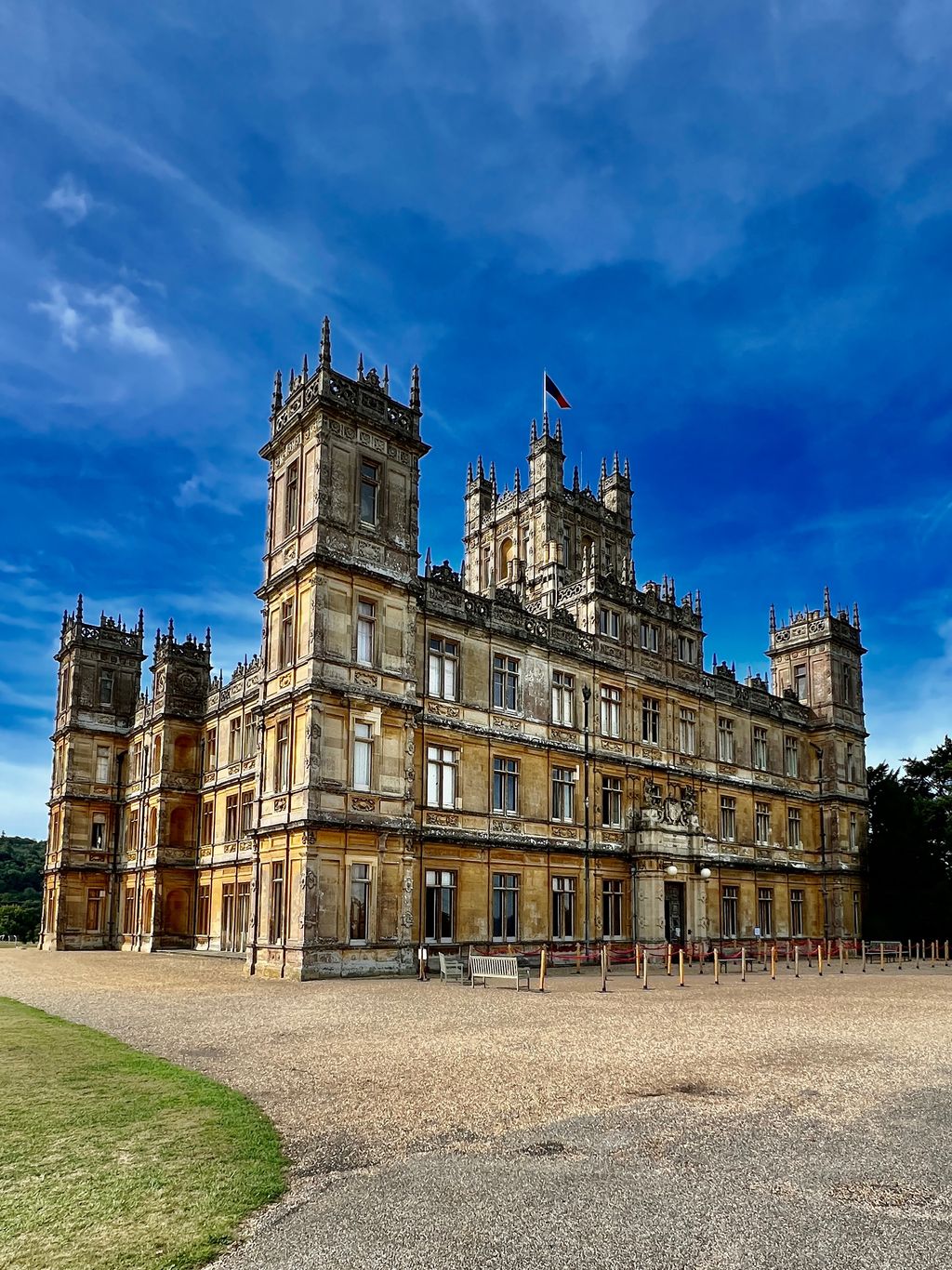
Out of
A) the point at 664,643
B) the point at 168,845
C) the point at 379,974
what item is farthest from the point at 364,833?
the point at 168,845

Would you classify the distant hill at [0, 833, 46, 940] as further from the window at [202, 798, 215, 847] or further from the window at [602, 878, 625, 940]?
the window at [602, 878, 625, 940]

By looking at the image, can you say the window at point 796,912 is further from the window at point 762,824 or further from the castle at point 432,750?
the window at point 762,824

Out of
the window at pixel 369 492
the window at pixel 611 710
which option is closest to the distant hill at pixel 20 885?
the window at pixel 611 710

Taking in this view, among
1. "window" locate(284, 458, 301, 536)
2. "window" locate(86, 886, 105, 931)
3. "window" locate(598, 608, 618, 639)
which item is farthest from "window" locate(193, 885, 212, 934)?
"window" locate(598, 608, 618, 639)

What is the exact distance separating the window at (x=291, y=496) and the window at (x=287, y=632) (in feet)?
9.13

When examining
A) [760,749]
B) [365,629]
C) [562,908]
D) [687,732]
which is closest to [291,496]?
[365,629]

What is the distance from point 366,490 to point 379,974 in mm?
16503

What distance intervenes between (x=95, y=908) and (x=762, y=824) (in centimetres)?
3837

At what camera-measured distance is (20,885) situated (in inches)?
3551

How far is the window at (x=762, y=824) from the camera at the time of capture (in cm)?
5053

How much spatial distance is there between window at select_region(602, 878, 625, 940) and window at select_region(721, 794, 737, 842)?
9095 millimetres

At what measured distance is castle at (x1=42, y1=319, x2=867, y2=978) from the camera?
31922 millimetres

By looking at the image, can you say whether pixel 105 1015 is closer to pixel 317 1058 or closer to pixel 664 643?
pixel 317 1058

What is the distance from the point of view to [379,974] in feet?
101
